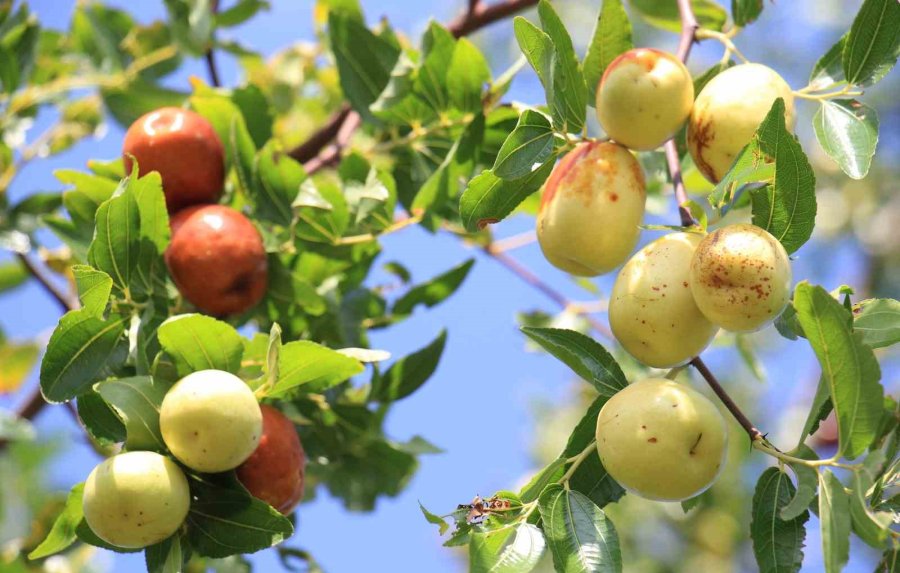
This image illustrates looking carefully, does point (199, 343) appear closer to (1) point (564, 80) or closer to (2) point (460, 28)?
(1) point (564, 80)

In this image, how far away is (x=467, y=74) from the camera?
2.20 m

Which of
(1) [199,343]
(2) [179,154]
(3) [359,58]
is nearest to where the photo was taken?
(1) [199,343]

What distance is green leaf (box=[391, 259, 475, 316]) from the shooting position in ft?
7.73

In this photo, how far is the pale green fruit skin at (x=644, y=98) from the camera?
169 cm

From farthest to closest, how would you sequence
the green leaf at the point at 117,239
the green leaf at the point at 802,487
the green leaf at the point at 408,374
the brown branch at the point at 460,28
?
the brown branch at the point at 460,28, the green leaf at the point at 408,374, the green leaf at the point at 117,239, the green leaf at the point at 802,487

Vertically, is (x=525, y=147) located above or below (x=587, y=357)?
above

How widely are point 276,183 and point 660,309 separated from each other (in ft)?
3.09

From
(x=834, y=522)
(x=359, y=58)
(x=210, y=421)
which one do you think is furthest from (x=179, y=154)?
(x=834, y=522)

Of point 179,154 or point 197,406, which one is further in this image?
point 179,154

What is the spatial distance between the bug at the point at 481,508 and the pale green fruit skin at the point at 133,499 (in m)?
0.46

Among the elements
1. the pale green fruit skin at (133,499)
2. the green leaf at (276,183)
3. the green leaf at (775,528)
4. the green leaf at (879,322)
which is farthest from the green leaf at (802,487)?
the green leaf at (276,183)

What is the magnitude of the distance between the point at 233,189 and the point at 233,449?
833mm

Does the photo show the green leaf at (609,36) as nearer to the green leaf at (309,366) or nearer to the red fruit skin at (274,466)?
the green leaf at (309,366)

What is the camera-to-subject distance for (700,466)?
149cm
